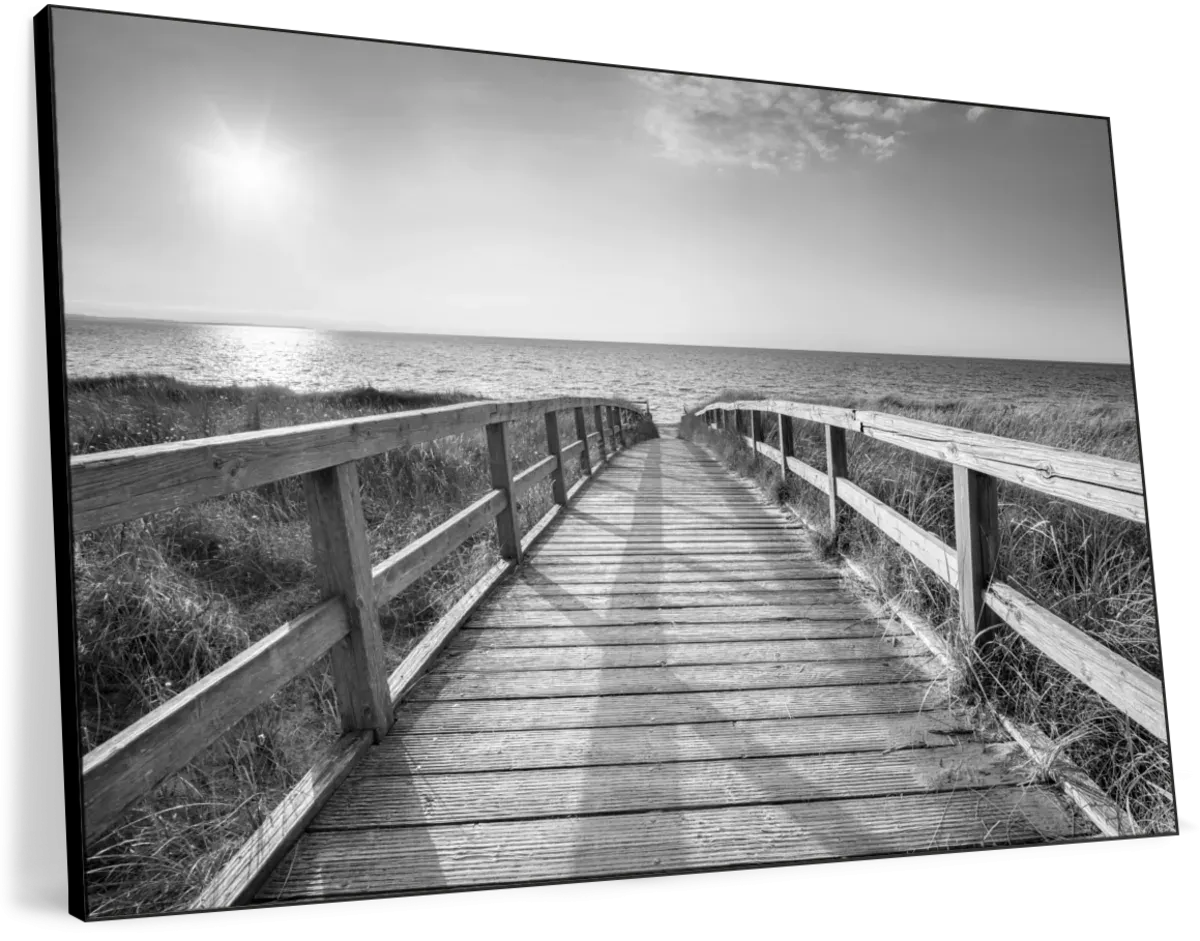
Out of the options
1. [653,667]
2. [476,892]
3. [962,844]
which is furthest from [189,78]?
[962,844]

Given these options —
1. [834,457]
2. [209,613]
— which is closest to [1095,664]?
[834,457]

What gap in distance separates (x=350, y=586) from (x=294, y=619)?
0.18 metres

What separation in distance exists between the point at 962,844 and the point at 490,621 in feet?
5.88

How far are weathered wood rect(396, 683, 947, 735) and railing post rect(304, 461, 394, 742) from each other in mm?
163

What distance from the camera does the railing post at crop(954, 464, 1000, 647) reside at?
180cm

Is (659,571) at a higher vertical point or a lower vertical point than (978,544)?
lower

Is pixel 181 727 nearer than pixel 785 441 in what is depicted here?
Yes

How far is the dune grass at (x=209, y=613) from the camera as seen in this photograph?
1.32 m

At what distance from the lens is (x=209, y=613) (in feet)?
8.03

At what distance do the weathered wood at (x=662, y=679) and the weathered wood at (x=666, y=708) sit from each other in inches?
1.4

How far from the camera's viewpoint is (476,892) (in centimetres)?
114

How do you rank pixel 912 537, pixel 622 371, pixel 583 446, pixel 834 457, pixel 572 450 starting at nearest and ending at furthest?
pixel 912 537 → pixel 834 457 → pixel 572 450 → pixel 583 446 → pixel 622 371

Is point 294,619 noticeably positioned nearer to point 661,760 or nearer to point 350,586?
point 350,586

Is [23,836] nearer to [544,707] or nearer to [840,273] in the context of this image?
[544,707]
